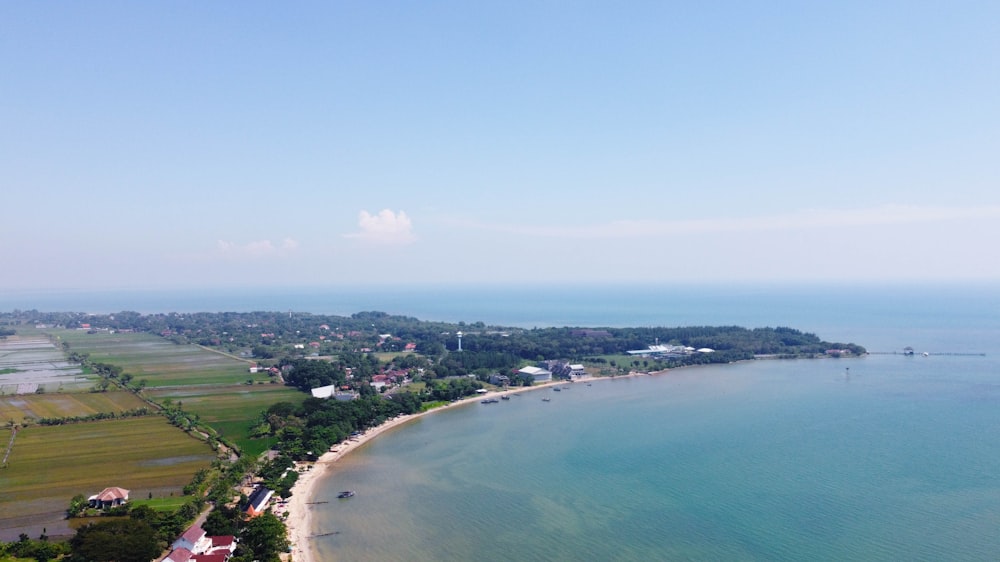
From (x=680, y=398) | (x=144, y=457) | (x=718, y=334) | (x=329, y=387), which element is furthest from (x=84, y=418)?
(x=718, y=334)

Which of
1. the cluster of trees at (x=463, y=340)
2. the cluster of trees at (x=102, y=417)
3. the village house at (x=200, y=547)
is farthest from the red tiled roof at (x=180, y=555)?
the cluster of trees at (x=463, y=340)

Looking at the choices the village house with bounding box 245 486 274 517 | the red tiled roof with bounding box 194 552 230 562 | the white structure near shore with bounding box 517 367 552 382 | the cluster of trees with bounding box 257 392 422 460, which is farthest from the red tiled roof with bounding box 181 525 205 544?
the white structure near shore with bounding box 517 367 552 382

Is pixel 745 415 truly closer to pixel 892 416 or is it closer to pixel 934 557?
pixel 892 416

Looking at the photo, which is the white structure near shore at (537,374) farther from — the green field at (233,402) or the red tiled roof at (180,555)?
the red tiled roof at (180,555)

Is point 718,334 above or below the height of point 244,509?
above

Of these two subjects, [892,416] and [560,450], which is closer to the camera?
[560,450]

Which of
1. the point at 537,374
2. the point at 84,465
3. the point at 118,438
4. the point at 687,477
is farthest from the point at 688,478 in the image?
the point at 118,438

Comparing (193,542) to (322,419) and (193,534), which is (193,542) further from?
(322,419)
